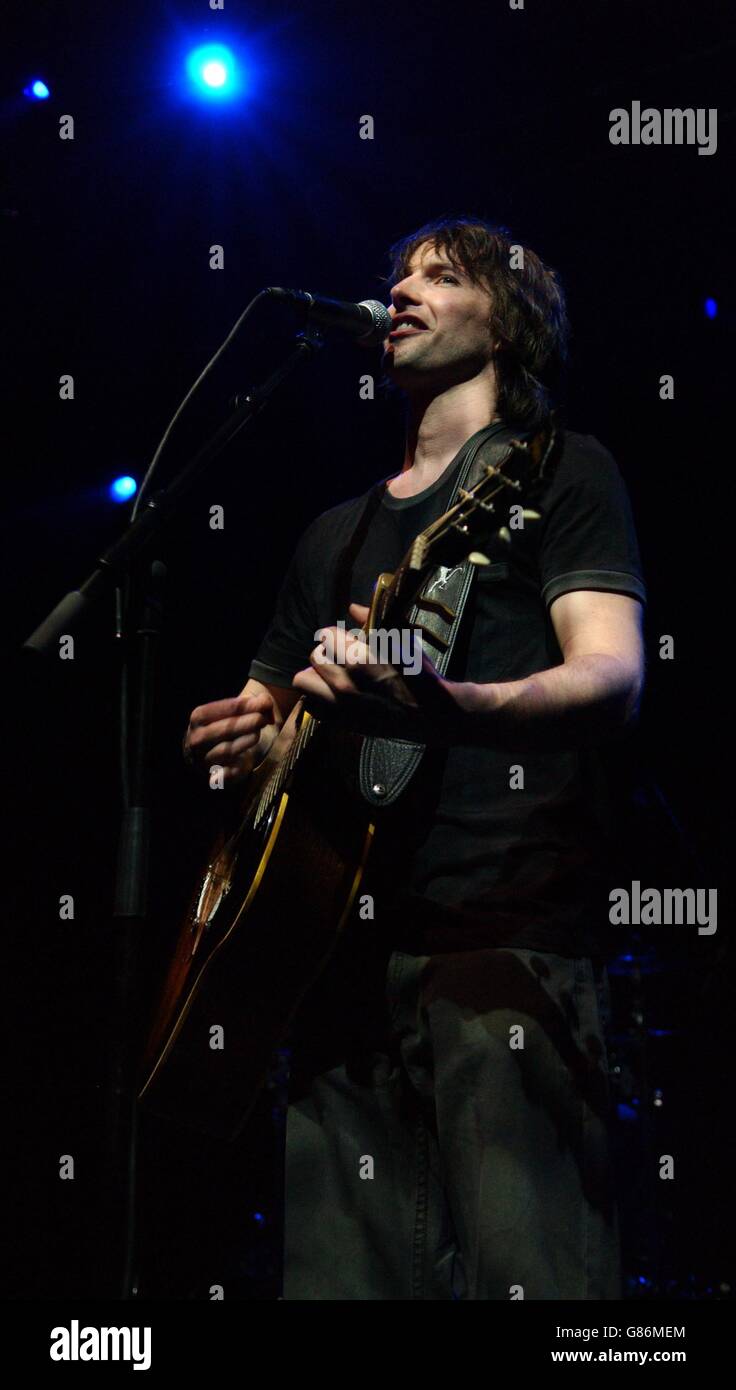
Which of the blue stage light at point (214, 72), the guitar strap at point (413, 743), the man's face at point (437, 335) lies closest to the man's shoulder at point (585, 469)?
the guitar strap at point (413, 743)

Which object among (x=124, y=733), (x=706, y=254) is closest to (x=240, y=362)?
(x=706, y=254)

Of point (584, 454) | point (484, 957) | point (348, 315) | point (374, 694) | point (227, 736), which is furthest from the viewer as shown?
point (348, 315)

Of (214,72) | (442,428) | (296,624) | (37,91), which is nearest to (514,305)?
(442,428)

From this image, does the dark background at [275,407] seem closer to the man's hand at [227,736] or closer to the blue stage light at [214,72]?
the blue stage light at [214,72]

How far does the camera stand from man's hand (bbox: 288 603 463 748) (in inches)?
64.4

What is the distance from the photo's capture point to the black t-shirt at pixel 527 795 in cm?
198

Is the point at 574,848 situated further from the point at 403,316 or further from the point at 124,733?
the point at 403,316

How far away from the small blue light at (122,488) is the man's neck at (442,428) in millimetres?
2090

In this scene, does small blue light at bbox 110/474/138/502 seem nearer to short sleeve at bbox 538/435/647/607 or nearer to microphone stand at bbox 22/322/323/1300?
microphone stand at bbox 22/322/323/1300

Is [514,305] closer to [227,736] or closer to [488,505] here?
[488,505]

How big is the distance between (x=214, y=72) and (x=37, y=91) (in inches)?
23.1

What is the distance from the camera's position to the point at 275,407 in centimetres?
458

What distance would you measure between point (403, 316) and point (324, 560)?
22.7 inches
